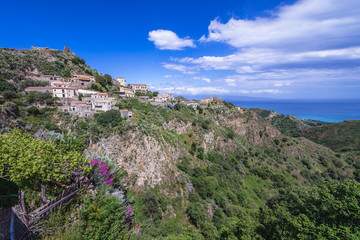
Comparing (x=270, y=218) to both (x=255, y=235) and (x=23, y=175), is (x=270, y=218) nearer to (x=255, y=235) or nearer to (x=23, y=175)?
(x=255, y=235)

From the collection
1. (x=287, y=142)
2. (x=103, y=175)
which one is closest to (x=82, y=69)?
(x=103, y=175)

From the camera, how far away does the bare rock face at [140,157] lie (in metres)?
30.2

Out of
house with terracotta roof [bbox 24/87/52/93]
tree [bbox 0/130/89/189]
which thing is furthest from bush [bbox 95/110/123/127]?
tree [bbox 0/130/89/189]

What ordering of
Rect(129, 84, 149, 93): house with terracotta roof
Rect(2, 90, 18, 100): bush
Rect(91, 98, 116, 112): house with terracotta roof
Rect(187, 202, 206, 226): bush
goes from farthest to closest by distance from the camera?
1. Rect(129, 84, 149, 93): house with terracotta roof
2. Rect(91, 98, 116, 112): house with terracotta roof
3. Rect(2, 90, 18, 100): bush
4. Rect(187, 202, 206, 226): bush

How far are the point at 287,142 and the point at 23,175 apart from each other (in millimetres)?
106046

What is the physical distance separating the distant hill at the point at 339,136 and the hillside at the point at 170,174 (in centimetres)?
3410

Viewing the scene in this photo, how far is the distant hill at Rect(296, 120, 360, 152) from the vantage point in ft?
331

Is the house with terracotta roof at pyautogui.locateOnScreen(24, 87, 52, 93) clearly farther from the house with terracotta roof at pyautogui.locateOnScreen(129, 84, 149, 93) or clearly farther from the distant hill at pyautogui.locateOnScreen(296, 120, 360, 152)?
the distant hill at pyautogui.locateOnScreen(296, 120, 360, 152)

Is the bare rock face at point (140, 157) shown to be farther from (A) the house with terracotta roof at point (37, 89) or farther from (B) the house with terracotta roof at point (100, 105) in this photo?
(A) the house with terracotta roof at point (37, 89)

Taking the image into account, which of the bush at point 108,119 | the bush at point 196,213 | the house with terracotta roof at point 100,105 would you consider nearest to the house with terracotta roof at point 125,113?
the bush at point 108,119

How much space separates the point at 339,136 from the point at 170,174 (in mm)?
153496

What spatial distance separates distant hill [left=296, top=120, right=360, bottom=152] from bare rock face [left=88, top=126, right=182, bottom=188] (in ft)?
427

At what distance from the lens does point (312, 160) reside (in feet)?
252

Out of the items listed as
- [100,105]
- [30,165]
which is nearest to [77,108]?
[100,105]
